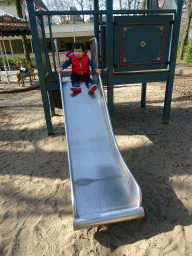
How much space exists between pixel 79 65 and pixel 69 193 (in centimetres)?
248

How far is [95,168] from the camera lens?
8.96 feet

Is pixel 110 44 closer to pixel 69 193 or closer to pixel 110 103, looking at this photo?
pixel 110 103

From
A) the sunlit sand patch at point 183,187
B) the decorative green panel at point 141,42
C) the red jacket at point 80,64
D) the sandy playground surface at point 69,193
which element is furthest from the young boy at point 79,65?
the sunlit sand patch at point 183,187

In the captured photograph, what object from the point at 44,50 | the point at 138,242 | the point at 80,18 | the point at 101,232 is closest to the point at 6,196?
the point at 101,232

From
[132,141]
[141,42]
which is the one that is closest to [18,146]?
[132,141]

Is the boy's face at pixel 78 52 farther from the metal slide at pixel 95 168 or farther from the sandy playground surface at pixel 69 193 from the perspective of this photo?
the sandy playground surface at pixel 69 193

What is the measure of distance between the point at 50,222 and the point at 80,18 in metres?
46.1

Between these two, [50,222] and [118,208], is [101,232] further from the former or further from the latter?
[50,222]

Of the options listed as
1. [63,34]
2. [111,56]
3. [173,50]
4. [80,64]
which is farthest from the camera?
[63,34]

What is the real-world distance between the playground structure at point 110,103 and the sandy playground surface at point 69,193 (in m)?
0.28

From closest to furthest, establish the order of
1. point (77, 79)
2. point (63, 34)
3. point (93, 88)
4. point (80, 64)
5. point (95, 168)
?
1. point (95, 168)
2. point (93, 88)
3. point (80, 64)
4. point (77, 79)
5. point (63, 34)

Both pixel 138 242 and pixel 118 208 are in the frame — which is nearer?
pixel 138 242

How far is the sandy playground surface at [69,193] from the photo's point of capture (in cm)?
202

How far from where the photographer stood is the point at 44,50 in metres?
4.53
